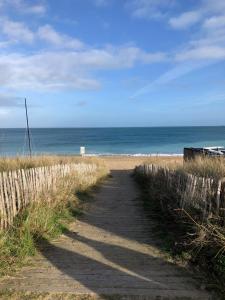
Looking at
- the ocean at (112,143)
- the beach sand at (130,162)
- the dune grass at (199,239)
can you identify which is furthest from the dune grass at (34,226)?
the ocean at (112,143)

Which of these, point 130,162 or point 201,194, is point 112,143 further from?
point 201,194

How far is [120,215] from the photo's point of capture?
10.2 meters

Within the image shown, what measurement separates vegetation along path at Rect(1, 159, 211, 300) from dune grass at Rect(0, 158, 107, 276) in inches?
8.2

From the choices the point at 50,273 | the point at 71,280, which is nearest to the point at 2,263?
the point at 50,273

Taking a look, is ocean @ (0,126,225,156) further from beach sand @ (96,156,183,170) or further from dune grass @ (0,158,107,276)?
dune grass @ (0,158,107,276)

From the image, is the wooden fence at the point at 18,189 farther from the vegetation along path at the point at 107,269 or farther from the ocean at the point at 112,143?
the ocean at the point at 112,143

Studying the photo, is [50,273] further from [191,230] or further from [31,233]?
[191,230]

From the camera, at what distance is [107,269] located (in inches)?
227

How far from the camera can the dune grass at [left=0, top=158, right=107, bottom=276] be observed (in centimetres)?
600

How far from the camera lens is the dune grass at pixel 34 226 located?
6000mm

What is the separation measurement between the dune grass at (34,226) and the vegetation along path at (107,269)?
0.21 meters

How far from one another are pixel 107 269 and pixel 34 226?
1.88 meters

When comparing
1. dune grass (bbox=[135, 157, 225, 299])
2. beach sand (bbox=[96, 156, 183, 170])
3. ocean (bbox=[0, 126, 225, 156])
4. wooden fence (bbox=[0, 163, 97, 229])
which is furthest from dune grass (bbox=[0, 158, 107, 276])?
ocean (bbox=[0, 126, 225, 156])

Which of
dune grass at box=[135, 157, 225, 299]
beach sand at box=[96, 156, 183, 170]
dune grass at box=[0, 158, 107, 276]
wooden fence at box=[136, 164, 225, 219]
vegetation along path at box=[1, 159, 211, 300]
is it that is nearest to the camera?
vegetation along path at box=[1, 159, 211, 300]
